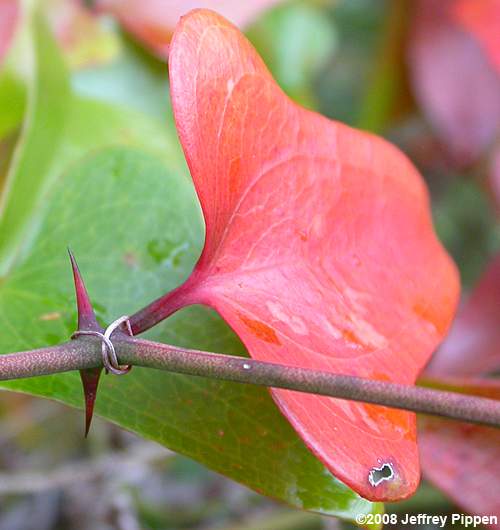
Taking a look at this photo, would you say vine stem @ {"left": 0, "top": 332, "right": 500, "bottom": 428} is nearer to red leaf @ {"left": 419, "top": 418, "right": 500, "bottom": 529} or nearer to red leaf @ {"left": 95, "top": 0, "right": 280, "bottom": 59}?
red leaf @ {"left": 419, "top": 418, "right": 500, "bottom": 529}

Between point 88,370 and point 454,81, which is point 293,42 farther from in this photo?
point 88,370

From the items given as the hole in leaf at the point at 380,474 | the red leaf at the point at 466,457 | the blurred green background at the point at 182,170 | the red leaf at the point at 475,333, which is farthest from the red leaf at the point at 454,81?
the hole in leaf at the point at 380,474

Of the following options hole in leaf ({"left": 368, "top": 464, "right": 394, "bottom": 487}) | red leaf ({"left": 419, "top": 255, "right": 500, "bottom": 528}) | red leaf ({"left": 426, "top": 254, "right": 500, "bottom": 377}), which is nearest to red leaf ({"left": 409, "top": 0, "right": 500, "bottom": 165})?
red leaf ({"left": 426, "top": 254, "right": 500, "bottom": 377})

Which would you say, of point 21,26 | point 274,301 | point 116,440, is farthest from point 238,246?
point 116,440

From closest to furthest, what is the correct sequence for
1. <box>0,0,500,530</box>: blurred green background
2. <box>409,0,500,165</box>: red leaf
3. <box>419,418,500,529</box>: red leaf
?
1. <box>419,418,500,529</box>: red leaf
2. <box>0,0,500,530</box>: blurred green background
3. <box>409,0,500,165</box>: red leaf

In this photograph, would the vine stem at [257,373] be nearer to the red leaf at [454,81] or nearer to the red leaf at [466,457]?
the red leaf at [466,457]

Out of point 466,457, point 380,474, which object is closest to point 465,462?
point 466,457
